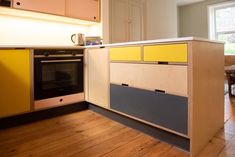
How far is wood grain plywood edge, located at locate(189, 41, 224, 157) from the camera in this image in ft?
4.52

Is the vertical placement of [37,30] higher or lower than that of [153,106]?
higher

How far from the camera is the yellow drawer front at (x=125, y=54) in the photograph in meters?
1.81

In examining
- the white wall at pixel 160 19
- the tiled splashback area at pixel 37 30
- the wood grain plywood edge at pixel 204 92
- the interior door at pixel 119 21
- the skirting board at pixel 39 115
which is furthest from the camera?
the white wall at pixel 160 19

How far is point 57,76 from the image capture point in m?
2.37

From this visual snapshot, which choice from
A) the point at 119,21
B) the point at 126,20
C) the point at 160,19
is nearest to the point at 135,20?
the point at 126,20

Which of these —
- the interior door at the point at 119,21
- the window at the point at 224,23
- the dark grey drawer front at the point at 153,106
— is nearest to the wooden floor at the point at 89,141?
the dark grey drawer front at the point at 153,106

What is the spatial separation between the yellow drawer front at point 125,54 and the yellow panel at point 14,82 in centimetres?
95

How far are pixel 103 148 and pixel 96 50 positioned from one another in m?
1.24

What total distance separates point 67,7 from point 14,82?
4.00 feet

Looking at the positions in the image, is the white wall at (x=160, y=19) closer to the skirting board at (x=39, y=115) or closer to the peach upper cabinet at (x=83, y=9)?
the peach upper cabinet at (x=83, y=9)

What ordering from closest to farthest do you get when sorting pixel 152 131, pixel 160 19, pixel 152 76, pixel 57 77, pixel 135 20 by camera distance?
pixel 152 76 → pixel 152 131 → pixel 57 77 → pixel 135 20 → pixel 160 19

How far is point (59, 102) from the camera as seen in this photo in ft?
7.72

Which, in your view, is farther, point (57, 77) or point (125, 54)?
point (57, 77)

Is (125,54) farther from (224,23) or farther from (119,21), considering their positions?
(224,23)
